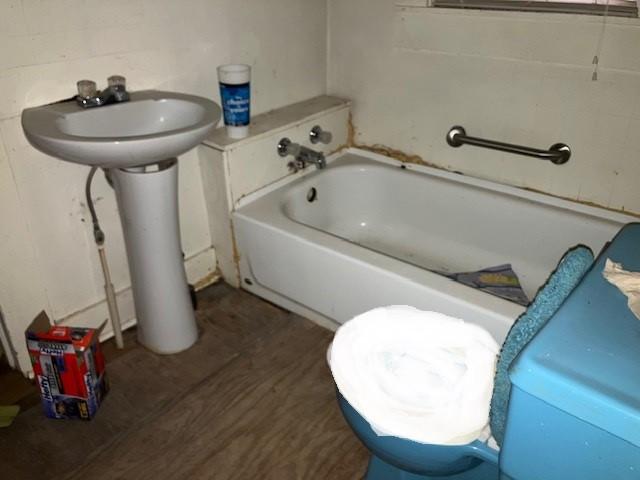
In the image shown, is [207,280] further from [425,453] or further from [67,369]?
[425,453]

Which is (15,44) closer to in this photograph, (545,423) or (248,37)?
(248,37)

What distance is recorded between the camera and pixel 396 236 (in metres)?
2.10

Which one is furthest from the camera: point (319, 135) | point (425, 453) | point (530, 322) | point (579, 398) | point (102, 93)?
point (319, 135)

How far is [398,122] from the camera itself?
204 centimetres

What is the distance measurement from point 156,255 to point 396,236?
96 centimetres

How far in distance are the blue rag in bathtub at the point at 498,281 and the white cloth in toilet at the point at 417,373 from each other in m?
0.63

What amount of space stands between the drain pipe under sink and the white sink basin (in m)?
0.16

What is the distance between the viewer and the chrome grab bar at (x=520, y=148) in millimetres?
1676

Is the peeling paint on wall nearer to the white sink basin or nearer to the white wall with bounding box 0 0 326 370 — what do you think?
the white wall with bounding box 0 0 326 370

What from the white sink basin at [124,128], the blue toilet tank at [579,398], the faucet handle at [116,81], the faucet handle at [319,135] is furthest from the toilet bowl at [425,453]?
the faucet handle at [319,135]

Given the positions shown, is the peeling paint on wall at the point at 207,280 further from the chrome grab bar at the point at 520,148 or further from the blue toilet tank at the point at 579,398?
the blue toilet tank at the point at 579,398

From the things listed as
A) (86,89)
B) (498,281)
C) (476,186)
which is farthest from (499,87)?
(86,89)

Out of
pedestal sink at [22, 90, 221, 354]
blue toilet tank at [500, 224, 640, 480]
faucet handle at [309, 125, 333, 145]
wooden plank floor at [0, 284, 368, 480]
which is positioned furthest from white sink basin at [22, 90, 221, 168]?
blue toilet tank at [500, 224, 640, 480]

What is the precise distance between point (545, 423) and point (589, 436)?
54 millimetres
